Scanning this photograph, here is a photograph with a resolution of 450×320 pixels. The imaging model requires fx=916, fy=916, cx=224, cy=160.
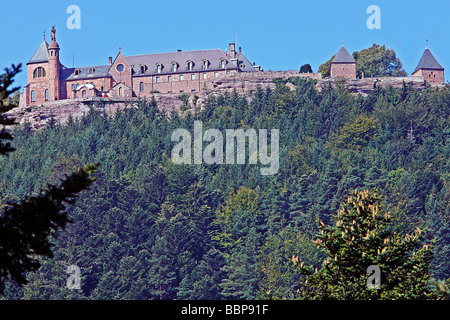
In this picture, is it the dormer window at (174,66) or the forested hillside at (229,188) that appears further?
the dormer window at (174,66)

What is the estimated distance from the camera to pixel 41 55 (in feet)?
351

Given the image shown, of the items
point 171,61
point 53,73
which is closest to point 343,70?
point 171,61

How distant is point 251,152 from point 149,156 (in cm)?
1128

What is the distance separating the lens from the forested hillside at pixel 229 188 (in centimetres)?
7719

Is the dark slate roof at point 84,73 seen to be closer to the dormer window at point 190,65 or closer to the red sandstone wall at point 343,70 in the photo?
the dormer window at point 190,65

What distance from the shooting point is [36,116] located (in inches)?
4055

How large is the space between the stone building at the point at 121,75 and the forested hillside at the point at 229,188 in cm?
322

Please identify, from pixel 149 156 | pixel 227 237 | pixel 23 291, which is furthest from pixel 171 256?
pixel 149 156

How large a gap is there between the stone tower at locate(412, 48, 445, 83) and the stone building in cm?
2003

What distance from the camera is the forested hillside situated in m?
77.2

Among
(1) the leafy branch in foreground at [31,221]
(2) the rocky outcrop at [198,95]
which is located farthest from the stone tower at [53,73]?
(1) the leafy branch in foreground at [31,221]

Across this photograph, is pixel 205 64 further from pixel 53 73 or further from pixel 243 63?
pixel 53 73

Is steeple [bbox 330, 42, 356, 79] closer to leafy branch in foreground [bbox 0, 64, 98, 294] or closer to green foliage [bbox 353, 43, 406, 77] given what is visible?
green foliage [bbox 353, 43, 406, 77]

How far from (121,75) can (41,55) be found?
9.81 meters
